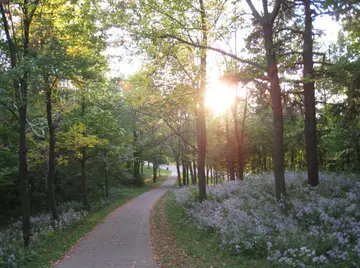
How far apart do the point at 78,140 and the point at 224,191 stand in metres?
7.79

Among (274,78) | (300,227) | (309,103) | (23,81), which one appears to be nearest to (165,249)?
(300,227)

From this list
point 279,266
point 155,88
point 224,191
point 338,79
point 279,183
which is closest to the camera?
point 279,266

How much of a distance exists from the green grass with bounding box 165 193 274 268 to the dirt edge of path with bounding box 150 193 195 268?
15cm

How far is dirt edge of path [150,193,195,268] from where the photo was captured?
299 inches

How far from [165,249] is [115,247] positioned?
1727 millimetres

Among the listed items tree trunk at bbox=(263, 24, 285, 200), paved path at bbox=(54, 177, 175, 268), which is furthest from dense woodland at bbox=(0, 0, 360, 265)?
paved path at bbox=(54, 177, 175, 268)

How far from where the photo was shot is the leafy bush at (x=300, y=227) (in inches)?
217

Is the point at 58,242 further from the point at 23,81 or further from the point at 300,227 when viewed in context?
the point at 300,227

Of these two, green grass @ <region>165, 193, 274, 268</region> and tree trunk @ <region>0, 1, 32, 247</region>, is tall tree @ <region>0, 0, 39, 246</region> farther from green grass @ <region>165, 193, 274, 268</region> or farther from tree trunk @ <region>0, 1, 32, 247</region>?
green grass @ <region>165, 193, 274, 268</region>

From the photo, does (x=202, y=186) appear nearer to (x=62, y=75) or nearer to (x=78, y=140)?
(x=78, y=140)

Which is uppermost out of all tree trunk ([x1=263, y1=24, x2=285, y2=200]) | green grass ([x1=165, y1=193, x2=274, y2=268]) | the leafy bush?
tree trunk ([x1=263, y1=24, x2=285, y2=200])

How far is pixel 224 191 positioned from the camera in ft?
46.2

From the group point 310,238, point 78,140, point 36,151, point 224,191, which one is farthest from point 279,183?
point 36,151

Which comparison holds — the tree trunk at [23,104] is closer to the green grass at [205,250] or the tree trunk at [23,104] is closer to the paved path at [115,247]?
the paved path at [115,247]
